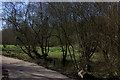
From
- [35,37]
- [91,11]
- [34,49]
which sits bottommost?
[34,49]

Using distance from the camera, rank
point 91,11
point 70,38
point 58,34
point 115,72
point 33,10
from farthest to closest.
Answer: point 33,10
point 58,34
point 70,38
point 91,11
point 115,72

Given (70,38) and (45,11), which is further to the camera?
(45,11)

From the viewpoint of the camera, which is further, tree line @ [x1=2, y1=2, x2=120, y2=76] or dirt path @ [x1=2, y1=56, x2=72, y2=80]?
dirt path @ [x1=2, y1=56, x2=72, y2=80]

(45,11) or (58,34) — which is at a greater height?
(45,11)

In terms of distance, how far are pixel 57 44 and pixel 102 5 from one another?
6506 millimetres

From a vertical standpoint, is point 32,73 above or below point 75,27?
below

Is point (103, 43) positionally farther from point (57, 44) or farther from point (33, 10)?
point (33, 10)

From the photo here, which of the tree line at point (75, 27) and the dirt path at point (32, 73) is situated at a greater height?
the tree line at point (75, 27)

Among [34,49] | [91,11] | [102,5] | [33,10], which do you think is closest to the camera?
[102,5]

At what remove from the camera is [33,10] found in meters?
12.5

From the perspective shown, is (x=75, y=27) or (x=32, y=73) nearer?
(x=32, y=73)

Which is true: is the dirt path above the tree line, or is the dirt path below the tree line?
below

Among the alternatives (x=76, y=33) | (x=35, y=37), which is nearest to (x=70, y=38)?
(x=76, y=33)

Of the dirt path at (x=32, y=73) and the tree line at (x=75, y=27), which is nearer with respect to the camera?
the tree line at (x=75, y=27)
